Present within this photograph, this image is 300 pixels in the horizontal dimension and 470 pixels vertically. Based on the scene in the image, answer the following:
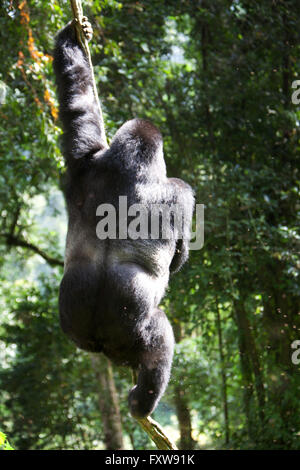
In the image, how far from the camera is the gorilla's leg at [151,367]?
236cm

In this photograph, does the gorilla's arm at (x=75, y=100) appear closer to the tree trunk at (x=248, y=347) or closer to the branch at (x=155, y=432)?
the branch at (x=155, y=432)

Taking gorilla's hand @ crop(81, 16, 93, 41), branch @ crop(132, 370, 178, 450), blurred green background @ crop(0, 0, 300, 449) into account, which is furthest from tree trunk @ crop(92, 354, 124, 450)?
gorilla's hand @ crop(81, 16, 93, 41)

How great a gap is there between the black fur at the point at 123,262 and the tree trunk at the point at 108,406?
3888mm

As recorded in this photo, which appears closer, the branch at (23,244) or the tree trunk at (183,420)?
the tree trunk at (183,420)

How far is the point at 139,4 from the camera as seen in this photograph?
16.2ft

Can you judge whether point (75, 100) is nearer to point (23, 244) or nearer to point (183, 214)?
point (183, 214)

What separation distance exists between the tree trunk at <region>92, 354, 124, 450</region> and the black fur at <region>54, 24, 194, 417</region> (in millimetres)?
3888

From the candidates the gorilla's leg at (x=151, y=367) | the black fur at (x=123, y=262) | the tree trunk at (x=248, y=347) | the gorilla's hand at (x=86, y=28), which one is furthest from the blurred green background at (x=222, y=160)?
the gorilla's leg at (x=151, y=367)

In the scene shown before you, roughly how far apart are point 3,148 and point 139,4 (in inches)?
75.1

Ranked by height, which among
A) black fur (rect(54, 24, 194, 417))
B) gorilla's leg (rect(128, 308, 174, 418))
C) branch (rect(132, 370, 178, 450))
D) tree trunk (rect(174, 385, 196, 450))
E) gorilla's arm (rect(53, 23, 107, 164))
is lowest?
tree trunk (rect(174, 385, 196, 450))

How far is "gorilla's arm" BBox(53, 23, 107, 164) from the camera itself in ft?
8.95

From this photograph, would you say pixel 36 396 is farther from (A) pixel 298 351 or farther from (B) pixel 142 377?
(B) pixel 142 377

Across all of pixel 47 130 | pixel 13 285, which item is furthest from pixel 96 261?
pixel 13 285

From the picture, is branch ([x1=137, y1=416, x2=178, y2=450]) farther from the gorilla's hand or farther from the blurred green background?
the gorilla's hand
